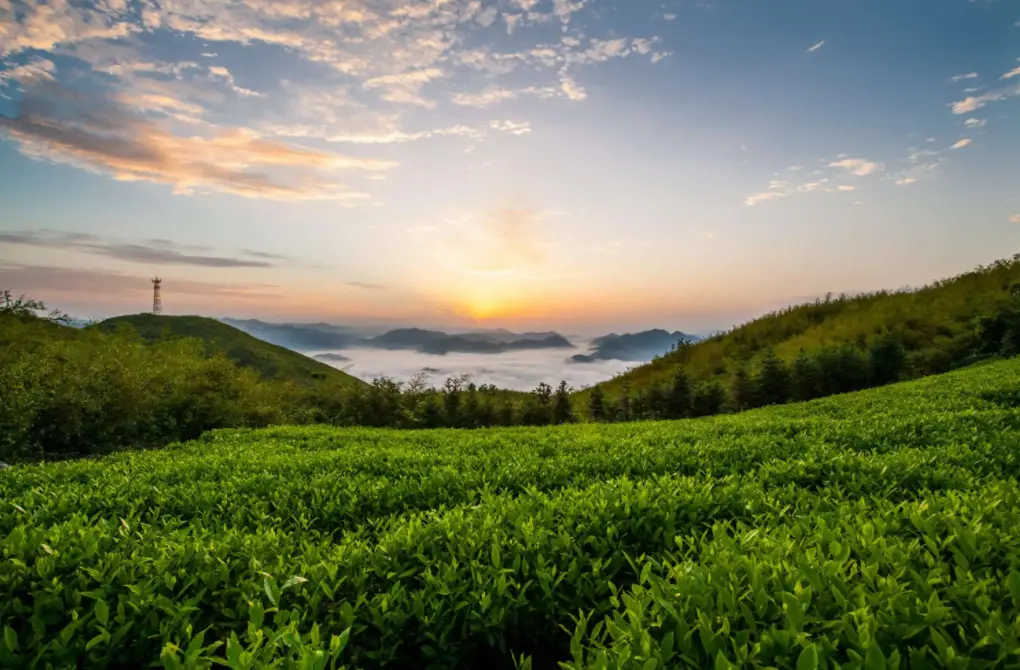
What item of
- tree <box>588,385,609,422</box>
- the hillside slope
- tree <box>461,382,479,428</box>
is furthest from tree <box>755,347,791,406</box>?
tree <box>461,382,479,428</box>

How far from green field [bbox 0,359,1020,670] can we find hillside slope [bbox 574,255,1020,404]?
1506 centimetres

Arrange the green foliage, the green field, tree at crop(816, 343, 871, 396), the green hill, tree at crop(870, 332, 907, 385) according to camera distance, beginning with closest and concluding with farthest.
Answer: the green field, the green foliage, tree at crop(816, 343, 871, 396), tree at crop(870, 332, 907, 385), the green hill

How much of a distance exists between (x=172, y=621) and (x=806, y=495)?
→ 3.85 meters

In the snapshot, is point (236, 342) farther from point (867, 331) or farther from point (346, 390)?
point (867, 331)

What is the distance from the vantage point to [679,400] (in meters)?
17.1

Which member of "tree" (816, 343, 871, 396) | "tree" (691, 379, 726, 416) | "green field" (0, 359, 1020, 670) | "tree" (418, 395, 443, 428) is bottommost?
"tree" (418, 395, 443, 428)

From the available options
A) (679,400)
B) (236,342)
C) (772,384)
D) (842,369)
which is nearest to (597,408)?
(679,400)

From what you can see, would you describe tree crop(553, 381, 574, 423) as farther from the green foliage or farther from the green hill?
the green hill

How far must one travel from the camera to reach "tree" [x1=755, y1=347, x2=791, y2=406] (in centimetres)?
1688

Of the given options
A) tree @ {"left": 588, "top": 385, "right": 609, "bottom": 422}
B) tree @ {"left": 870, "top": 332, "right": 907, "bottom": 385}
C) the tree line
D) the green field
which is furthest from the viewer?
tree @ {"left": 588, "top": 385, "right": 609, "bottom": 422}

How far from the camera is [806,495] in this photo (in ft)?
12.2

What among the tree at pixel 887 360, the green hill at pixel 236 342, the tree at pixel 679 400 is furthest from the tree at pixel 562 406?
the green hill at pixel 236 342

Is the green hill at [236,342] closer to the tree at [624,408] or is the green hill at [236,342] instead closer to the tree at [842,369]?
the tree at [624,408]

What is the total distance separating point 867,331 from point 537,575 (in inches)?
890
